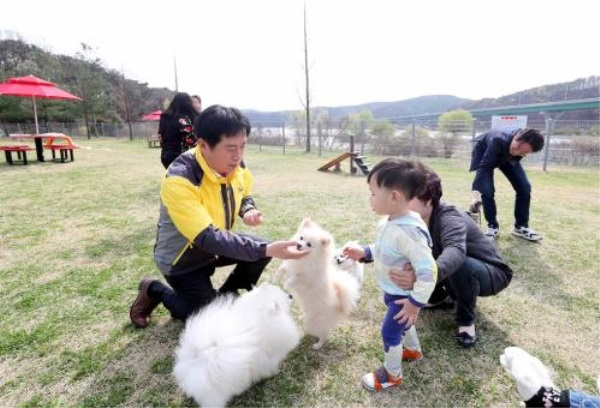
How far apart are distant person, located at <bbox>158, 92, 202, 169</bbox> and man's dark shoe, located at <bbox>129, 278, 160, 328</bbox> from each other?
7.66ft

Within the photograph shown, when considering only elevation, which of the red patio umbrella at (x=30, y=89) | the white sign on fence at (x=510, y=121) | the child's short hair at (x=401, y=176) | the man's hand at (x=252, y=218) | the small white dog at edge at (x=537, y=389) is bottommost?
the small white dog at edge at (x=537, y=389)

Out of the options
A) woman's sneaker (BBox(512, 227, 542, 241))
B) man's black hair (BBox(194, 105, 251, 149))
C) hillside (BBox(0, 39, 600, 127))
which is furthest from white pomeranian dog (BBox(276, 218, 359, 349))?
hillside (BBox(0, 39, 600, 127))

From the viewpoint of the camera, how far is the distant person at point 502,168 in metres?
4.06

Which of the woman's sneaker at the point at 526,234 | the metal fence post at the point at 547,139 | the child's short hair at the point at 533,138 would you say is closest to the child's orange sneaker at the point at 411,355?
the child's short hair at the point at 533,138

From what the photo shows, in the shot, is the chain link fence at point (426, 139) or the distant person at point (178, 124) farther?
the chain link fence at point (426, 139)

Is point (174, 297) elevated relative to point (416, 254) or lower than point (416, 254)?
lower

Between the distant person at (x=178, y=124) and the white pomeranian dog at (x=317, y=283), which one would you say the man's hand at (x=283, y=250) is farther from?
the distant person at (x=178, y=124)

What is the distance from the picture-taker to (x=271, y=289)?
6.64 feet

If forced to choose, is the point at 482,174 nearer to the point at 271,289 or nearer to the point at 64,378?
the point at 271,289

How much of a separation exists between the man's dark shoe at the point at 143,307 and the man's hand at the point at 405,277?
5.50 ft

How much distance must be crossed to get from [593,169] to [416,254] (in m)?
13.0

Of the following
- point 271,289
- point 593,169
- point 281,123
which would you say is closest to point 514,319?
point 271,289

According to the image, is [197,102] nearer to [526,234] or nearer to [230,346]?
Answer: [230,346]

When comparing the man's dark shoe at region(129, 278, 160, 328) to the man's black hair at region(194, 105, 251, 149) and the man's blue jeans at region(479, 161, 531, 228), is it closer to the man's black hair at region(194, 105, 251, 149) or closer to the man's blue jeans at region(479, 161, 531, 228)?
the man's black hair at region(194, 105, 251, 149)
